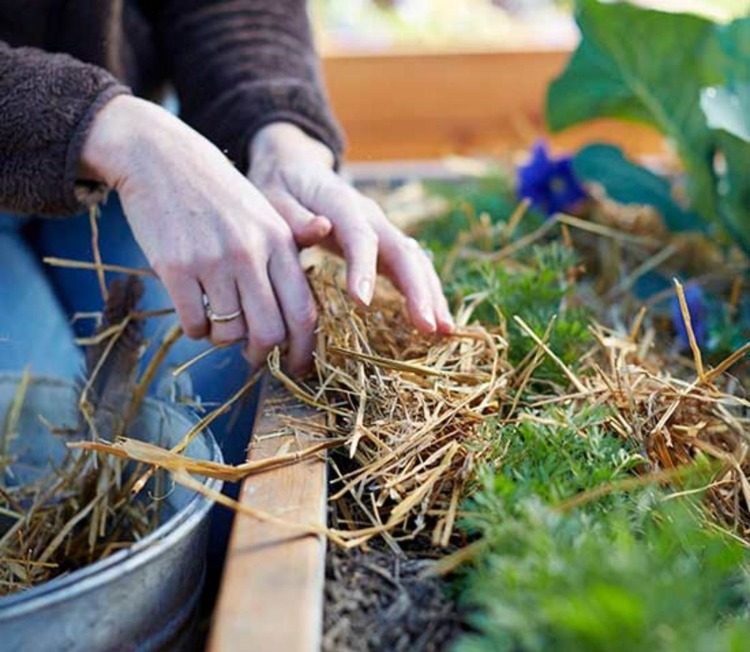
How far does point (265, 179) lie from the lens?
3.45 feet

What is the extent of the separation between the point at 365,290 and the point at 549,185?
721 millimetres

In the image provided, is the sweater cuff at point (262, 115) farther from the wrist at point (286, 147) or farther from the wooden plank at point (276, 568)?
the wooden plank at point (276, 568)

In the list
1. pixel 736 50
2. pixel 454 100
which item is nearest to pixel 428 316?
pixel 736 50

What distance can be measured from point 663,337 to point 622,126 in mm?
1114

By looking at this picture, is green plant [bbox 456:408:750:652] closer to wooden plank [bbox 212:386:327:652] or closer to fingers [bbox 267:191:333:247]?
wooden plank [bbox 212:386:327:652]

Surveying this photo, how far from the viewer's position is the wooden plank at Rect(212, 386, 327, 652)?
22.9 inches

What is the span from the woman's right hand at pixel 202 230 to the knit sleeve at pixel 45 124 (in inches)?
0.6

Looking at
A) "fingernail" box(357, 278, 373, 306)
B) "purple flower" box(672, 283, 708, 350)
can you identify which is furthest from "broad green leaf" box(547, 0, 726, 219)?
"fingernail" box(357, 278, 373, 306)

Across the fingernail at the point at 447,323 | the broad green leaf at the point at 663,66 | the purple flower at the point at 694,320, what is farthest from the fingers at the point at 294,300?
the broad green leaf at the point at 663,66

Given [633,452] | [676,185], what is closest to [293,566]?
[633,452]

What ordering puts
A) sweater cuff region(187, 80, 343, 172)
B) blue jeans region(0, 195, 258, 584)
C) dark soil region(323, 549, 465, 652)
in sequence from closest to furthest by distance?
dark soil region(323, 549, 465, 652), blue jeans region(0, 195, 258, 584), sweater cuff region(187, 80, 343, 172)

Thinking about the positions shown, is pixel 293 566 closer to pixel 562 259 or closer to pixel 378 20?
pixel 562 259

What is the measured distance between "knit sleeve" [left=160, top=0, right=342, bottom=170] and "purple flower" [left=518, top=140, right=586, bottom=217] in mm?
423

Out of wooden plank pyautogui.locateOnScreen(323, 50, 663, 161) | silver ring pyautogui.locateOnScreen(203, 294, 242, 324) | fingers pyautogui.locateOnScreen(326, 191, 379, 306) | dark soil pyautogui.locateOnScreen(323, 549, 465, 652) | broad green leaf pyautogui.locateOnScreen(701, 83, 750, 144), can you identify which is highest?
fingers pyautogui.locateOnScreen(326, 191, 379, 306)
